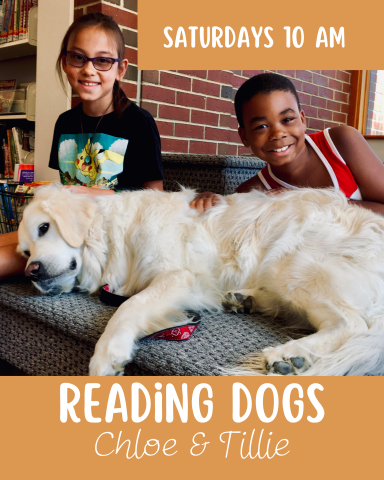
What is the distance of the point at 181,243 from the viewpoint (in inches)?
58.6

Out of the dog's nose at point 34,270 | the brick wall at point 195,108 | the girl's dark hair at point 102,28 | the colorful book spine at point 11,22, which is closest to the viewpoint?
the dog's nose at point 34,270

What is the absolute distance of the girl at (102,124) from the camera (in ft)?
6.50

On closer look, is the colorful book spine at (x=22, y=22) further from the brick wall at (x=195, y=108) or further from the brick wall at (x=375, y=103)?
the brick wall at (x=375, y=103)

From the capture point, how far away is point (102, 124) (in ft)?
7.09

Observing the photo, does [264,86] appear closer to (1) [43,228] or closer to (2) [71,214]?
(2) [71,214]

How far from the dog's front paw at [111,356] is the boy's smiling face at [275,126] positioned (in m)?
1.15

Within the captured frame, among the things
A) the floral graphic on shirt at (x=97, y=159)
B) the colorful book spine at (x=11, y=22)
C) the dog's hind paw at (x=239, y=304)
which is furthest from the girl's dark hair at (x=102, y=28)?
Answer: the colorful book spine at (x=11, y=22)

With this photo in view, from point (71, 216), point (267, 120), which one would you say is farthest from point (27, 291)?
point (267, 120)

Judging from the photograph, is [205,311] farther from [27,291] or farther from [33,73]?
[33,73]

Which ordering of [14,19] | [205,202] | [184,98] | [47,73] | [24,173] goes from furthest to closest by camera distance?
[14,19] < [184,98] < [24,173] < [47,73] < [205,202]

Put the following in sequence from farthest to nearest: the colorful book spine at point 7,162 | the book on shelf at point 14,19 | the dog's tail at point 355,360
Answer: the colorful book spine at point 7,162 < the book on shelf at point 14,19 < the dog's tail at point 355,360

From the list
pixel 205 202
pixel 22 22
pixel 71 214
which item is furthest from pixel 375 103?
pixel 71 214

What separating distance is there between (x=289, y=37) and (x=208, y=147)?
1096mm

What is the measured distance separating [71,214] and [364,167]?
1282 mm
